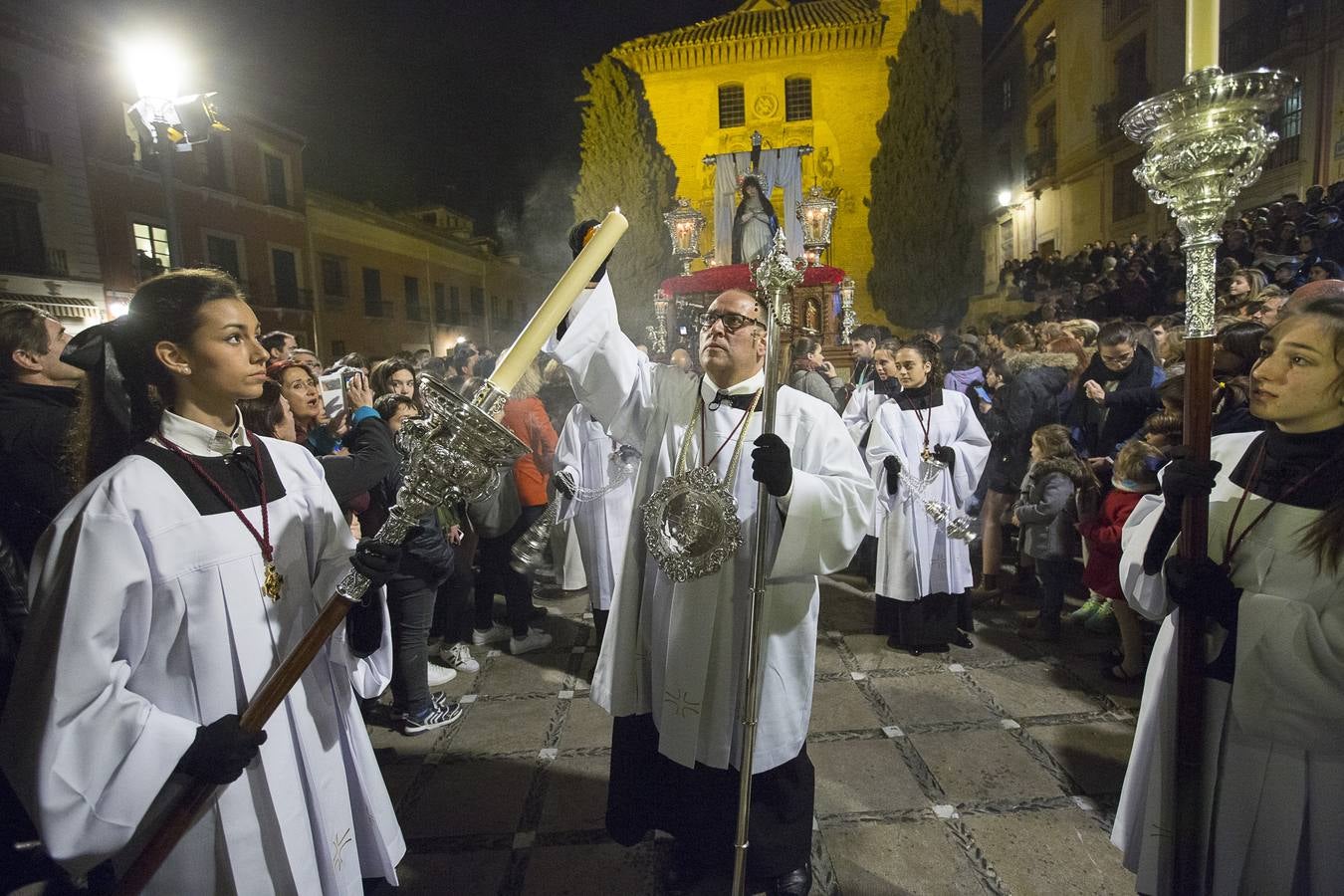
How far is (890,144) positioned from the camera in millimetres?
21641

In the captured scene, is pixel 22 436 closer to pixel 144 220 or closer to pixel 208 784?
pixel 208 784

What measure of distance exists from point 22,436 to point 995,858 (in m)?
4.25

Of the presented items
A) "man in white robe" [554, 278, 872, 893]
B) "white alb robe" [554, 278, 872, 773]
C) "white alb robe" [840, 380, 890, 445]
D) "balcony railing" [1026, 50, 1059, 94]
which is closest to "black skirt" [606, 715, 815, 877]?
"man in white robe" [554, 278, 872, 893]

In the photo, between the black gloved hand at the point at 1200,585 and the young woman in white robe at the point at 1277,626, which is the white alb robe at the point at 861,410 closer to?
the young woman in white robe at the point at 1277,626

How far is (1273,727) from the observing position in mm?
1754

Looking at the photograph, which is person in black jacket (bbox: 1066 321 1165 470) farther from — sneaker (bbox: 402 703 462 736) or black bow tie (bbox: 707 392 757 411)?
sneaker (bbox: 402 703 462 736)

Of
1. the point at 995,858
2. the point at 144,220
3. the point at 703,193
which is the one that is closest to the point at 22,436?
the point at 995,858

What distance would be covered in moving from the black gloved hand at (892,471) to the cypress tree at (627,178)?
18011 millimetres

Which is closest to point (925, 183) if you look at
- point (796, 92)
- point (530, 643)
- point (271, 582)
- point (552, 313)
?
point (796, 92)

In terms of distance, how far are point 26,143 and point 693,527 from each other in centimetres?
1945

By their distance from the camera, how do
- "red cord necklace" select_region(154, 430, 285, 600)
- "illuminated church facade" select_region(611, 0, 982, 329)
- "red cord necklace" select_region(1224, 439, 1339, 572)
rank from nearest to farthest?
"red cord necklace" select_region(154, 430, 285, 600) < "red cord necklace" select_region(1224, 439, 1339, 572) < "illuminated church facade" select_region(611, 0, 982, 329)

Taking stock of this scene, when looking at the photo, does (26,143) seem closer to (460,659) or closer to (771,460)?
(460,659)

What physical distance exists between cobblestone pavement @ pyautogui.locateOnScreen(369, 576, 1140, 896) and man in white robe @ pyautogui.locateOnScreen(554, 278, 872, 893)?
1.00 ft

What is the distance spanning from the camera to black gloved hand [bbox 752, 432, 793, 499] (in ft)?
6.43
